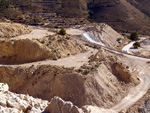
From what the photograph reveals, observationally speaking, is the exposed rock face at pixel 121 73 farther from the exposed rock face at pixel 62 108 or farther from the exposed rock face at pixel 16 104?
the exposed rock face at pixel 16 104

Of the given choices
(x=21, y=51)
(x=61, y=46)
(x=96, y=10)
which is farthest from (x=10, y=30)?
(x=96, y=10)

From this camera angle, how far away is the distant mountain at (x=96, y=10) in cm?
8693

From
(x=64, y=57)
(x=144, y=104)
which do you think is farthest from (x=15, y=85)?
(x=144, y=104)

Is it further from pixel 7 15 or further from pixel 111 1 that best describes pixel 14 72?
pixel 111 1

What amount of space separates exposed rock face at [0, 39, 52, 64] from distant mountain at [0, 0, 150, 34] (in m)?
49.2

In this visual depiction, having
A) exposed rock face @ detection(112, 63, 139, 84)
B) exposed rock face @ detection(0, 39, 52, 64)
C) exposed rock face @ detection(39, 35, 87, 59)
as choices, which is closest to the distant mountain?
exposed rock face @ detection(39, 35, 87, 59)

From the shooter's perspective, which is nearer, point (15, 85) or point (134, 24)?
point (15, 85)

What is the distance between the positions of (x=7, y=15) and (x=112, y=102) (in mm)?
59285

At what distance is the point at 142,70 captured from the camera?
3712cm

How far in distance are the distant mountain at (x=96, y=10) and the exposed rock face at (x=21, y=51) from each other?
49179 millimetres

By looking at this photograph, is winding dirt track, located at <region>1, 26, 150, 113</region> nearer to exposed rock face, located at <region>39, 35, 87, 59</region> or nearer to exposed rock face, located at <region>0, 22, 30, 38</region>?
exposed rock face, located at <region>39, 35, 87, 59</region>

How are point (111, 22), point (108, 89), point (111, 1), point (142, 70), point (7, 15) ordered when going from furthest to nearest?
point (111, 1) < point (111, 22) < point (7, 15) < point (142, 70) < point (108, 89)

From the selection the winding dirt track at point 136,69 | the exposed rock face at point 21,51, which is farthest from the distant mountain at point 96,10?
the winding dirt track at point 136,69

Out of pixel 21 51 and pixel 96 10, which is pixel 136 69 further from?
pixel 96 10
